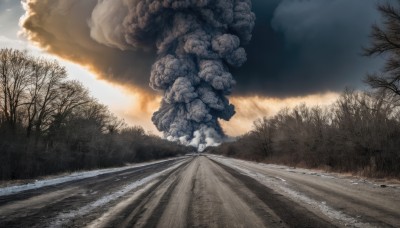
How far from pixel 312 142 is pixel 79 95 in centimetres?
2598

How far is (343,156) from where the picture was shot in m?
23.5

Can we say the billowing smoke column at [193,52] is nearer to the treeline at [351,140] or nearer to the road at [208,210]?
the treeline at [351,140]

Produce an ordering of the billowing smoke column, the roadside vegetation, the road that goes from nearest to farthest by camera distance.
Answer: the road
the roadside vegetation
the billowing smoke column

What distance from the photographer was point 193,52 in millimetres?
121500

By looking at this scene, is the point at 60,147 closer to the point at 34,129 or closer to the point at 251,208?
the point at 34,129

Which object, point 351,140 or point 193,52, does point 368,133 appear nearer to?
point 351,140

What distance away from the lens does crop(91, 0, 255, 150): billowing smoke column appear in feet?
375

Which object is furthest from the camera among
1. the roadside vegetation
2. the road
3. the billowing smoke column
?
the billowing smoke column

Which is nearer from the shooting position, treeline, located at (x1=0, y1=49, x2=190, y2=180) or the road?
the road

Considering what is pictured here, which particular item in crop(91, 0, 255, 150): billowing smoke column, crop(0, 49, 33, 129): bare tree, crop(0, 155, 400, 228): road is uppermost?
crop(91, 0, 255, 150): billowing smoke column

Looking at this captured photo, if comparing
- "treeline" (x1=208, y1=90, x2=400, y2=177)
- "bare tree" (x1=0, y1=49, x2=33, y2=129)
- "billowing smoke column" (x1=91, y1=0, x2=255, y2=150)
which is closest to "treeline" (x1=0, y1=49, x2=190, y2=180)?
"bare tree" (x1=0, y1=49, x2=33, y2=129)

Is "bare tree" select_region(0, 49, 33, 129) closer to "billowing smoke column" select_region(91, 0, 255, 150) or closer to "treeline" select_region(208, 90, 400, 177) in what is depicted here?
"treeline" select_region(208, 90, 400, 177)

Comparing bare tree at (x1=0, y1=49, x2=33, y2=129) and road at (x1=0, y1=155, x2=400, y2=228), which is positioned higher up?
bare tree at (x1=0, y1=49, x2=33, y2=129)

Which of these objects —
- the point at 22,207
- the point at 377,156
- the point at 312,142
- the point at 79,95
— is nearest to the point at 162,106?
the point at 79,95
